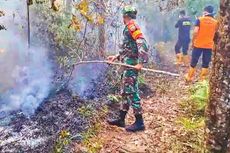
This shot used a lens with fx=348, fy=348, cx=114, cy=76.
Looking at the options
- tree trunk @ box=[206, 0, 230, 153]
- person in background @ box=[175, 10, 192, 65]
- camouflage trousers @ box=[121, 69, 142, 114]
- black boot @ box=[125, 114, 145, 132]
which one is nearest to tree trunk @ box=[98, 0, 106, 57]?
person in background @ box=[175, 10, 192, 65]

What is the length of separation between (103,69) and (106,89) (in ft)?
4.87

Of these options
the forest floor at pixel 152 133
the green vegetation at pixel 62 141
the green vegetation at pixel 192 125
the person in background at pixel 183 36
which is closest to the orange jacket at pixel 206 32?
the forest floor at pixel 152 133

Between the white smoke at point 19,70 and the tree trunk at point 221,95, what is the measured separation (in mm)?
4286

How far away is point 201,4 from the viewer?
1644 centimetres

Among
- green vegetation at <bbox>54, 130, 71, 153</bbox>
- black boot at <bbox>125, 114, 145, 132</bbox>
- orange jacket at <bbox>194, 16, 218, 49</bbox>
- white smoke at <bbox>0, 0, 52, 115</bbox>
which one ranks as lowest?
green vegetation at <bbox>54, 130, 71, 153</bbox>

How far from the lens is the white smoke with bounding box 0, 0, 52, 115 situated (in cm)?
814

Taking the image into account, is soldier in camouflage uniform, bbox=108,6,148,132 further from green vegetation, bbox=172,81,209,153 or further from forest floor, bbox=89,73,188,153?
green vegetation, bbox=172,81,209,153

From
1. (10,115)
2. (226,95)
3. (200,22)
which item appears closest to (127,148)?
(226,95)

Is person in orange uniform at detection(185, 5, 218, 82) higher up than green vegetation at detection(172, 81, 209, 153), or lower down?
higher up

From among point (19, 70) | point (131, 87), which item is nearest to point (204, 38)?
point (131, 87)

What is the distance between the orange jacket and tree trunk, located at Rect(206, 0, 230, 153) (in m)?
5.94

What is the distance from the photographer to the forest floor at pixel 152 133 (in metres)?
5.65

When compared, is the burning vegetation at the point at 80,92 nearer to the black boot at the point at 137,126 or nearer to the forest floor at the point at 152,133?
the forest floor at the point at 152,133

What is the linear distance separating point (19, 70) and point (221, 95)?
25.8ft
